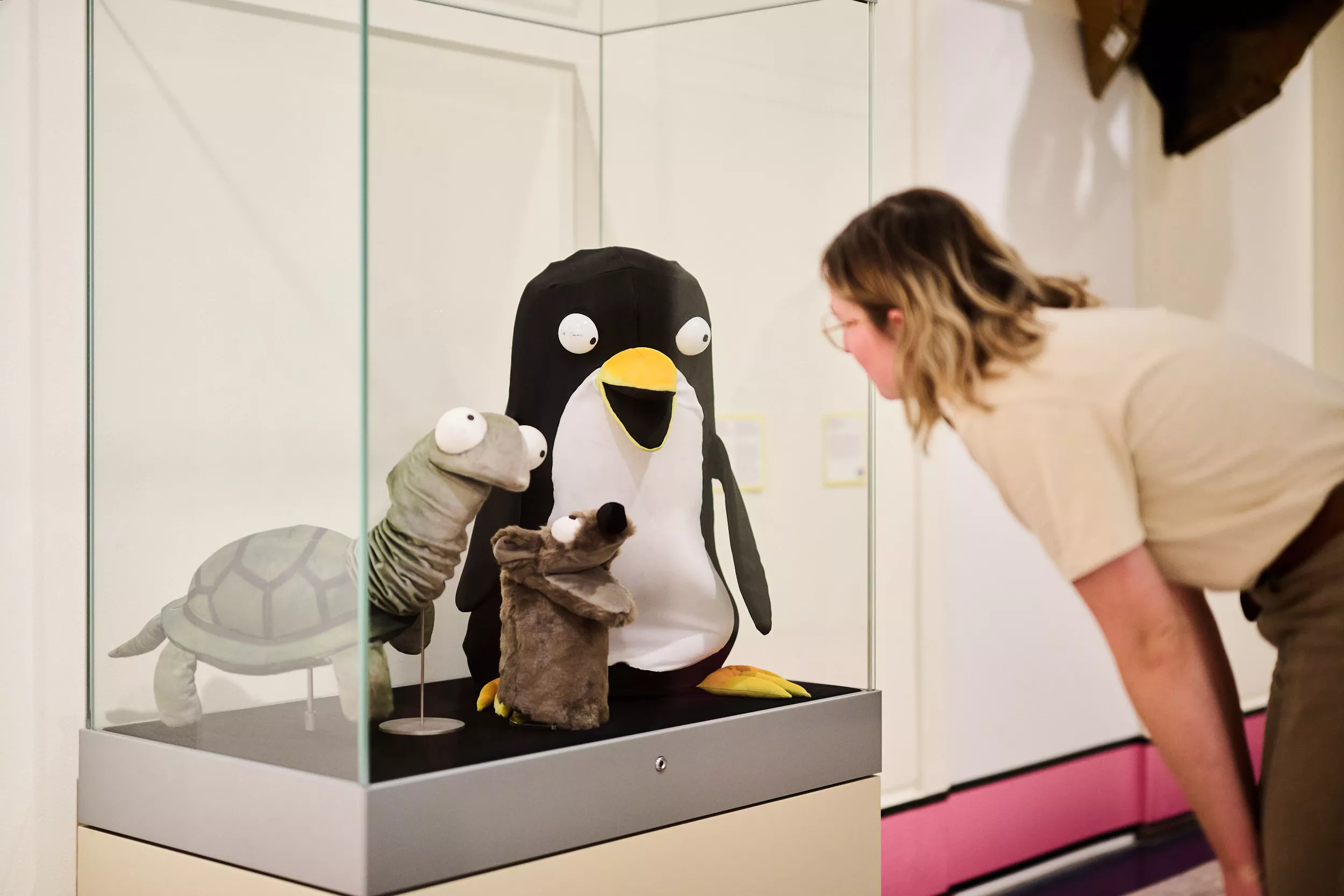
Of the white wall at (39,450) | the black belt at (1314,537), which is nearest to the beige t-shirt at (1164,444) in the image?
the black belt at (1314,537)

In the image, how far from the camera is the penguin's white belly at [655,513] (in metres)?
1.28

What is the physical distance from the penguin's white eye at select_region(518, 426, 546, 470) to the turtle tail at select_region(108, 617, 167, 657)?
0.41m

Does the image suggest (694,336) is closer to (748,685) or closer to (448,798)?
(748,685)

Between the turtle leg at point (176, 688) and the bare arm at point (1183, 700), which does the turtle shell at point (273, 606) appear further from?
the bare arm at point (1183, 700)

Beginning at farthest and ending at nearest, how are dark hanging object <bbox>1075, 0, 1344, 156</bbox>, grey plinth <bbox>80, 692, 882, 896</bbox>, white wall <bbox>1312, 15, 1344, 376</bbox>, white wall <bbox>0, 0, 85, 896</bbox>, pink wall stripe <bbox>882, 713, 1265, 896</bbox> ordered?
1. white wall <bbox>1312, 15, 1344, 376</bbox>
2. dark hanging object <bbox>1075, 0, 1344, 156</bbox>
3. pink wall stripe <bbox>882, 713, 1265, 896</bbox>
4. white wall <bbox>0, 0, 85, 896</bbox>
5. grey plinth <bbox>80, 692, 882, 896</bbox>

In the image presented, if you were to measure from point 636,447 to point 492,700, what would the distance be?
0.30 metres

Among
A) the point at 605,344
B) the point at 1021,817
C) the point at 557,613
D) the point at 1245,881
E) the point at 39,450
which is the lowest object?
the point at 1021,817

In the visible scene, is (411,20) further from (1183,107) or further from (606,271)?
(1183,107)

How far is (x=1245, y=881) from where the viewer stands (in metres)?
1.17

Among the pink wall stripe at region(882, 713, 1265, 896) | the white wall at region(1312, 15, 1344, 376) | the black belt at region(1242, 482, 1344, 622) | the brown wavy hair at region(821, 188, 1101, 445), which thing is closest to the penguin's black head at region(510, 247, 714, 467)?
the brown wavy hair at region(821, 188, 1101, 445)

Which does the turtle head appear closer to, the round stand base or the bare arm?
the round stand base

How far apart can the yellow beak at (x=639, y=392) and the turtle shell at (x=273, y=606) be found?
32 centimetres

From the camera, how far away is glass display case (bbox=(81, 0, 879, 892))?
1065mm

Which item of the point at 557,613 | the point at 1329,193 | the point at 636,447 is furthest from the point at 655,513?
the point at 1329,193
